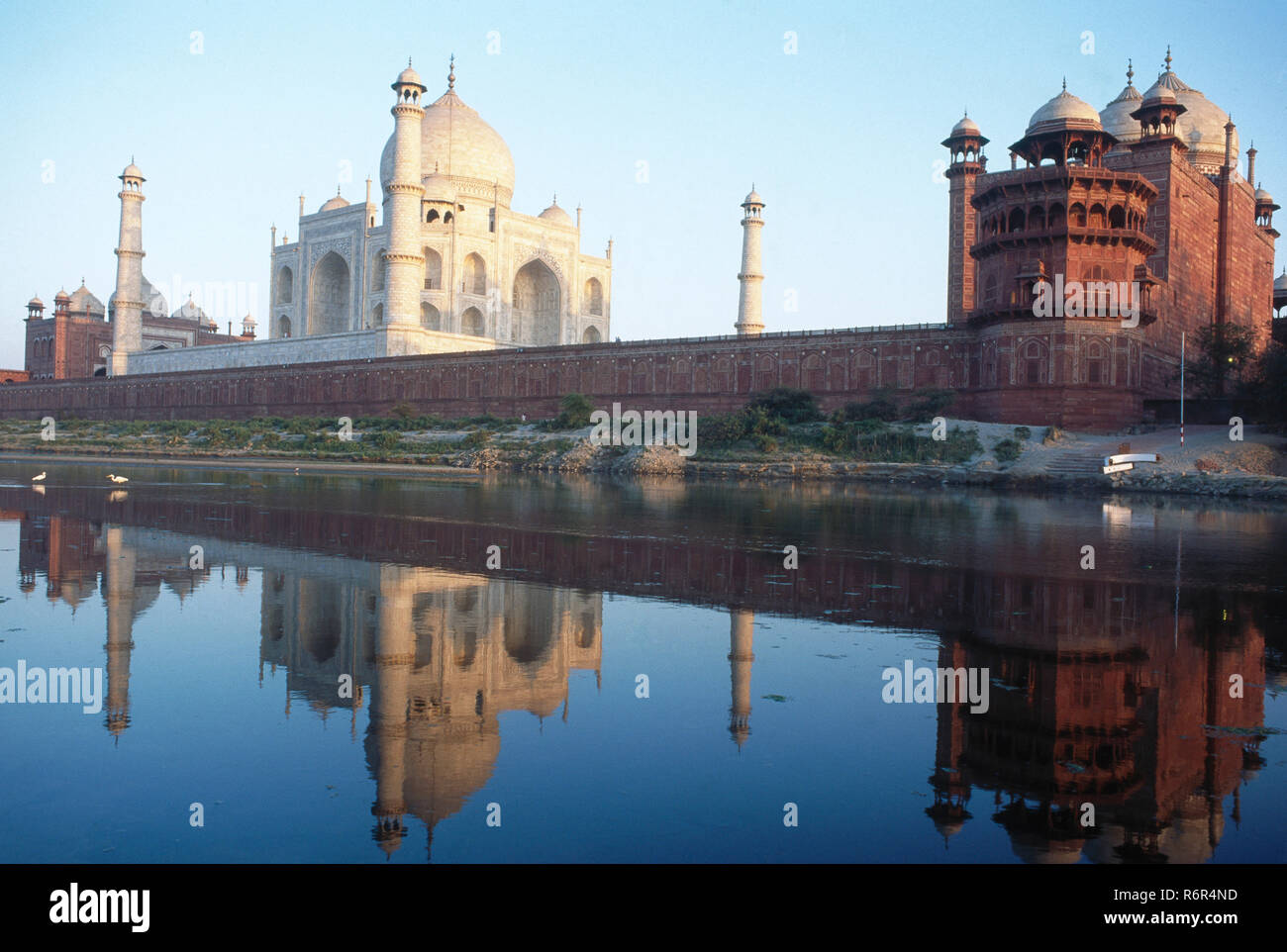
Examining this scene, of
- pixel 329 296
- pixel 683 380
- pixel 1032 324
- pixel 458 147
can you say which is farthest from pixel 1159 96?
pixel 329 296

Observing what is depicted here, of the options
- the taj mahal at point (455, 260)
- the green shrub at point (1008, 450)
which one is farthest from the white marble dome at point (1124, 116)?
the taj mahal at point (455, 260)

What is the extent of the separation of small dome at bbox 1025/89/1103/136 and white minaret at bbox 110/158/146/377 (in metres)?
54.6

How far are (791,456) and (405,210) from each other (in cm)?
2819

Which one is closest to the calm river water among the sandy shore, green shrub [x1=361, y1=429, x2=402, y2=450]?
the sandy shore

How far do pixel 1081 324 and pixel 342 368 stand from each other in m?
36.8

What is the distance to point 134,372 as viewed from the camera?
68750mm

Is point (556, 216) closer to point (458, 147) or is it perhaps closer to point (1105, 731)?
point (458, 147)

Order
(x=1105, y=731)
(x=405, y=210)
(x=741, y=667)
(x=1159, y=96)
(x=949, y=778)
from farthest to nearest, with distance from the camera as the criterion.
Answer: (x=405, y=210) → (x=1159, y=96) → (x=741, y=667) → (x=1105, y=731) → (x=949, y=778)

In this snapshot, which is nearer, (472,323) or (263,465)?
(263,465)

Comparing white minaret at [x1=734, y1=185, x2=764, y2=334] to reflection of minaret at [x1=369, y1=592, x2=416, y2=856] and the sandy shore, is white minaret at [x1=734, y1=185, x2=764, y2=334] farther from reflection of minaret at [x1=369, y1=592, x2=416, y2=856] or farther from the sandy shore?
reflection of minaret at [x1=369, y1=592, x2=416, y2=856]

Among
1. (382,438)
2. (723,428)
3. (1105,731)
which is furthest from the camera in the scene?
(382,438)

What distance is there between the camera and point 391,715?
520cm

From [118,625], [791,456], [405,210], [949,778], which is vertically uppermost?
[405,210]
